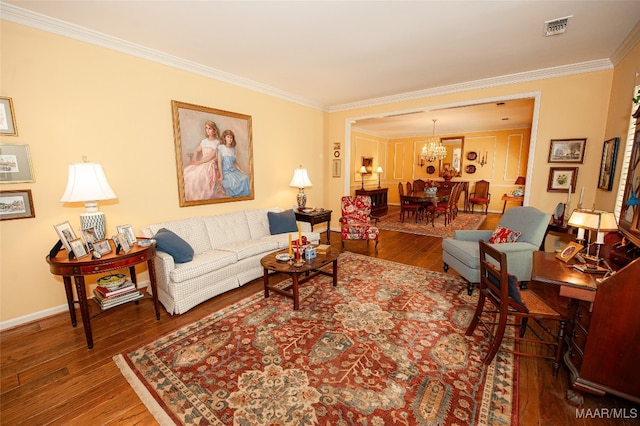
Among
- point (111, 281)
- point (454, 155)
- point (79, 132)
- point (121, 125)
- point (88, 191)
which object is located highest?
point (454, 155)

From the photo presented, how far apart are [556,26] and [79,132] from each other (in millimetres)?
4893

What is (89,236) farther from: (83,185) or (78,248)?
(83,185)

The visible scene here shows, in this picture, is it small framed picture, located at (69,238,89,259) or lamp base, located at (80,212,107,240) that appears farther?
lamp base, located at (80,212,107,240)

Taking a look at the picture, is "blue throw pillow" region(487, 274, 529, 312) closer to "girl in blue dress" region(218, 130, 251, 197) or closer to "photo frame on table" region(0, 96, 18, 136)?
"girl in blue dress" region(218, 130, 251, 197)

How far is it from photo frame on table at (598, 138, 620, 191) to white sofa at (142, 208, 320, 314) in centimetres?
368

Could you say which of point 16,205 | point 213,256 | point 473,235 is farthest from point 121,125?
point 473,235

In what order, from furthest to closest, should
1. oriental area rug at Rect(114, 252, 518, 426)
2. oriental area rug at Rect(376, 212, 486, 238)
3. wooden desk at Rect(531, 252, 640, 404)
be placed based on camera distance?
oriental area rug at Rect(376, 212, 486, 238), oriental area rug at Rect(114, 252, 518, 426), wooden desk at Rect(531, 252, 640, 404)

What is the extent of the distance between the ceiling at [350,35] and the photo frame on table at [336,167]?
202 cm

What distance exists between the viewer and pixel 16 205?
245 centimetres

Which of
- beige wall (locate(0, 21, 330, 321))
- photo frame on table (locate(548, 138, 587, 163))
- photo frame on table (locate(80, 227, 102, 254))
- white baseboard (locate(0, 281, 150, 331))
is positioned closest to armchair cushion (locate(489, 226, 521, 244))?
photo frame on table (locate(548, 138, 587, 163))

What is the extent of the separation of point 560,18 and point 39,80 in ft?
16.1

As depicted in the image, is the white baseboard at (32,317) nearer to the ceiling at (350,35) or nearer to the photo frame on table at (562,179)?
the ceiling at (350,35)

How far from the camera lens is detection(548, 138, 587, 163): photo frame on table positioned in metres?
3.67

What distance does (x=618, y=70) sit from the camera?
3252 millimetres
